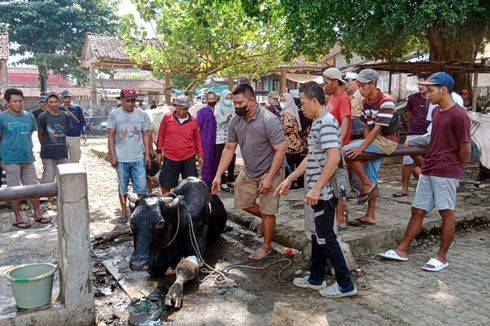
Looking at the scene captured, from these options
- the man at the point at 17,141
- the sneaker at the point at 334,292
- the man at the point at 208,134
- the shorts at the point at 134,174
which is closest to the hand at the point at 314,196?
the sneaker at the point at 334,292

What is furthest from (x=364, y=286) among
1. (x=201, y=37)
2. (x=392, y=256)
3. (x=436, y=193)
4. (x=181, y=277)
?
(x=201, y=37)

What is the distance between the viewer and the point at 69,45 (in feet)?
103

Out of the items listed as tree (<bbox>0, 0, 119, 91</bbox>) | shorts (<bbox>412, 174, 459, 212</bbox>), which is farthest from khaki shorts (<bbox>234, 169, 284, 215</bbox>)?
tree (<bbox>0, 0, 119, 91</bbox>)

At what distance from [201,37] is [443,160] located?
6907 millimetres

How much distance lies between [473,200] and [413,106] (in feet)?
5.62

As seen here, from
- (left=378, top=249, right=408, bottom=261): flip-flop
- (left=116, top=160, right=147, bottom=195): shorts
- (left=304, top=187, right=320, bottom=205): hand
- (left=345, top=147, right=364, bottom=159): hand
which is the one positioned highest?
(left=345, top=147, right=364, bottom=159): hand

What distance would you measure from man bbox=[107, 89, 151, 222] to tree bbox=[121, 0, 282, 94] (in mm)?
4244

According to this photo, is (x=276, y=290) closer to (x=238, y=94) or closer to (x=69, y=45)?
(x=238, y=94)

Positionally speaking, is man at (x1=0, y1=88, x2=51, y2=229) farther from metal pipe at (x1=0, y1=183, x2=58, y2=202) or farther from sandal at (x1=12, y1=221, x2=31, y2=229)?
metal pipe at (x1=0, y1=183, x2=58, y2=202)

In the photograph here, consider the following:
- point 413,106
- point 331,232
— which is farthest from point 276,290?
point 413,106

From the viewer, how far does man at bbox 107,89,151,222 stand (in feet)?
20.0

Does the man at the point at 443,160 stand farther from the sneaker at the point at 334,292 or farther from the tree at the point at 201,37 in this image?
the tree at the point at 201,37

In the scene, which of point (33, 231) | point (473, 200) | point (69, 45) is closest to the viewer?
point (33, 231)

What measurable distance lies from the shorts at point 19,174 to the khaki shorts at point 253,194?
3351 mm
